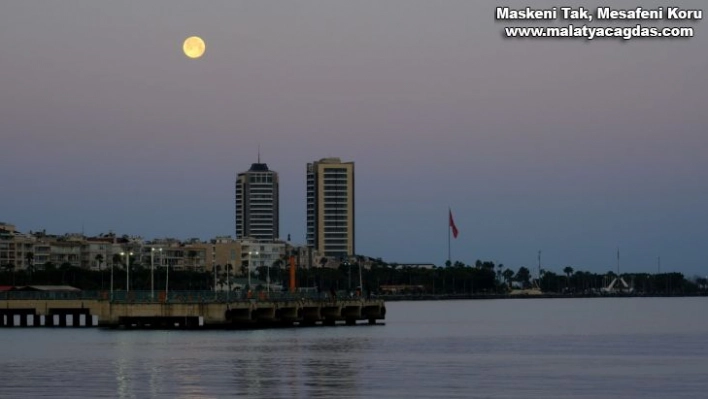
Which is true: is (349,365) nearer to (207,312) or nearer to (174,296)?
(207,312)

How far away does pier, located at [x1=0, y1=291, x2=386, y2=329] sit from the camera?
127m

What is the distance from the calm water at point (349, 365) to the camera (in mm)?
65688

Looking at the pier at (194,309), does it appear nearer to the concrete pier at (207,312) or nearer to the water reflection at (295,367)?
the concrete pier at (207,312)

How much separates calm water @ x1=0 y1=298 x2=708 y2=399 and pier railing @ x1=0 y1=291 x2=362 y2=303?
486 cm

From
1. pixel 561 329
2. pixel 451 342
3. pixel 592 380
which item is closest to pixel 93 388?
pixel 592 380

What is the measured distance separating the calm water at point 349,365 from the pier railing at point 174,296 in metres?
4.86

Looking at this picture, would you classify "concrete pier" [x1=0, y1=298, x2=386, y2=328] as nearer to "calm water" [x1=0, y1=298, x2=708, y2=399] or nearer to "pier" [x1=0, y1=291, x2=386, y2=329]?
"pier" [x1=0, y1=291, x2=386, y2=329]

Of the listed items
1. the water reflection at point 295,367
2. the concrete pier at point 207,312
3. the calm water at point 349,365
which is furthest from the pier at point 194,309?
the water reflection at point 295,367

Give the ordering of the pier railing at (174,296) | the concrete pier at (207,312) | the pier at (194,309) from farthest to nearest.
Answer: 1. the pier railing at (174,296)
2. the pier at (194,309)
3. the concrete pier at (207,312)

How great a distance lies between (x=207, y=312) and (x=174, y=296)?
3768mm

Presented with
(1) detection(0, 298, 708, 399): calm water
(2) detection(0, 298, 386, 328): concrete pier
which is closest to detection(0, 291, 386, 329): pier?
(2) detection(0, 298, 386, 328): concrete pier

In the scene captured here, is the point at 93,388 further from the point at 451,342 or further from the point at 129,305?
the point at 129,305

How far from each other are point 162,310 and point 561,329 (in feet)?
141

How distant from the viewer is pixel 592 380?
71375 millimetres
